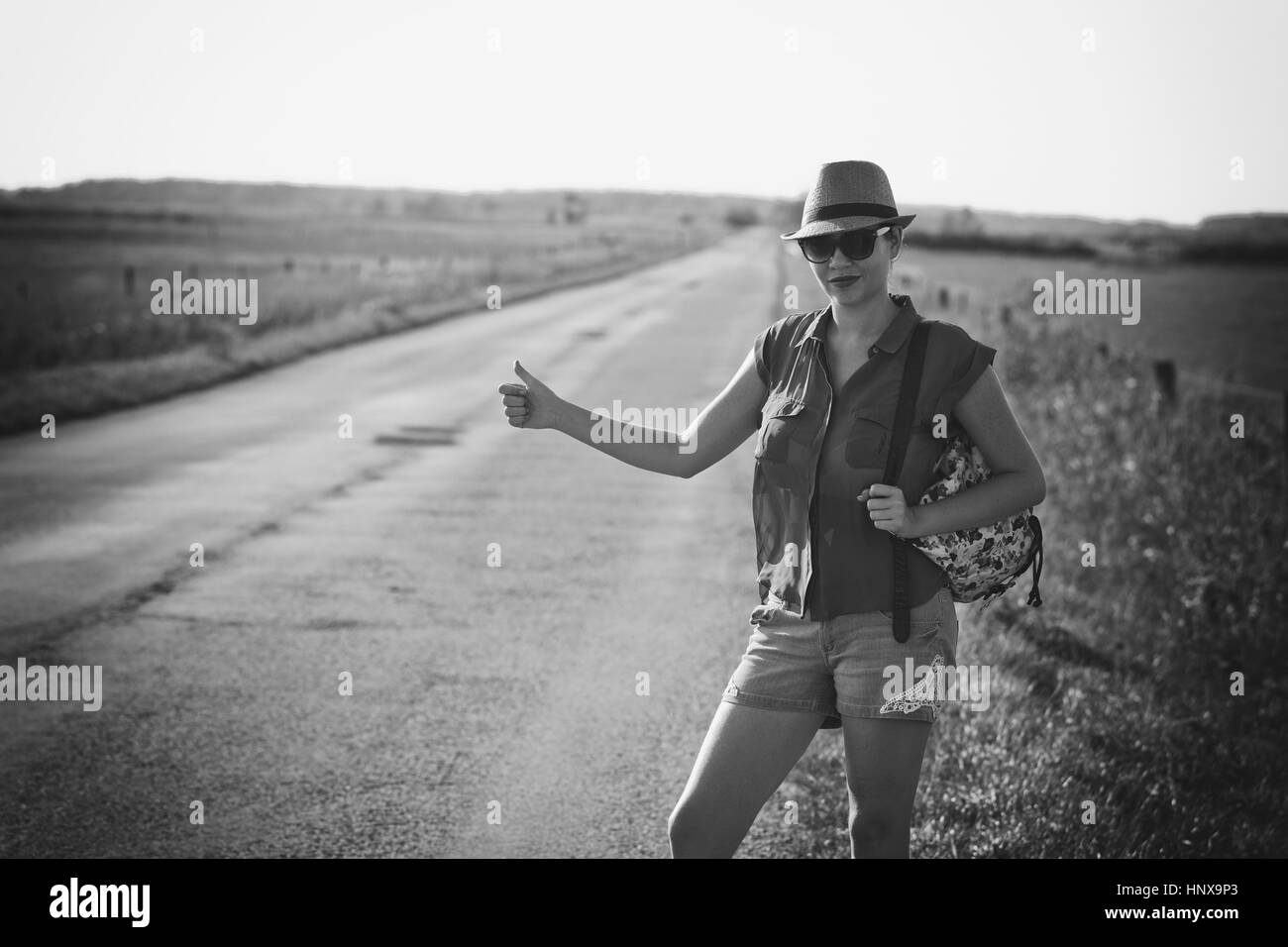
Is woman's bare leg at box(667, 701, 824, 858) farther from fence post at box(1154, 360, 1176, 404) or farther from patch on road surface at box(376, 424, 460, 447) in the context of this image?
fence post at box(1154, 360, 1176, 404)

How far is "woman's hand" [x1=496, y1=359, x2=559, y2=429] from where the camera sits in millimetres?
3184

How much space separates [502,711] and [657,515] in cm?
474

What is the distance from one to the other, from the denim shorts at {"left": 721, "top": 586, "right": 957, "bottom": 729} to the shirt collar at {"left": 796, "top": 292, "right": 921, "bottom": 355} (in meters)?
0.58

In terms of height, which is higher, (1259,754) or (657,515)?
(657,515)

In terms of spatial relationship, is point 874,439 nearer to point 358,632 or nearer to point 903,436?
point 903,436

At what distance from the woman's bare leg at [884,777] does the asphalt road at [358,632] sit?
1720mm

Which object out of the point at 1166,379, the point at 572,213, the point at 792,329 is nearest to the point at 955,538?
the point at 792,329

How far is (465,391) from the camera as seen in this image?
54.3ft

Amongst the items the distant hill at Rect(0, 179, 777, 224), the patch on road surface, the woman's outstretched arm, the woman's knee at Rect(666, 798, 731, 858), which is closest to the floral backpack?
the woman's outstretched arm

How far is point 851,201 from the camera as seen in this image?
2916mm

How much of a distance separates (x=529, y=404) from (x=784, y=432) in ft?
2.27
